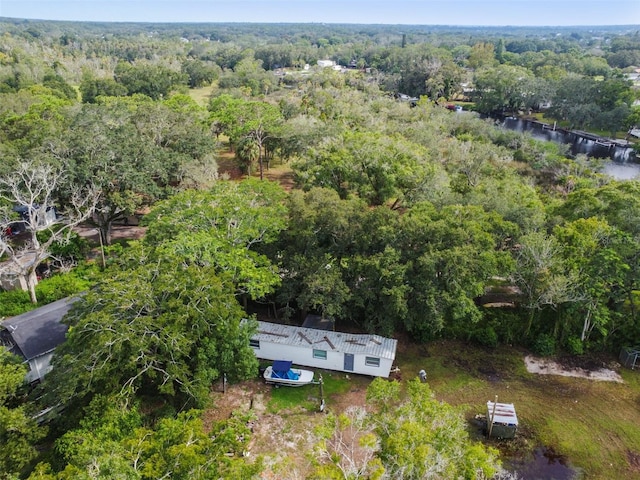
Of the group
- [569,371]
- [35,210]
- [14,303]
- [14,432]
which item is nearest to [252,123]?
[35,210]

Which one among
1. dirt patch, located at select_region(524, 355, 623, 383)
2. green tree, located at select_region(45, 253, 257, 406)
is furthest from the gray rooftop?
dirt patch, located at select_region(524, 355, 623, 383)

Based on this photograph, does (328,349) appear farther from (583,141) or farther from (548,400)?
(583,141)

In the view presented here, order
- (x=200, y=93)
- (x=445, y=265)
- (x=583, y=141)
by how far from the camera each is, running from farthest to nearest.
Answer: (x=200, y=93) < (x=583, y=141) < (x=445, y=265)

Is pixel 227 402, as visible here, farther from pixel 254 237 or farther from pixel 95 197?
pixel 95 197

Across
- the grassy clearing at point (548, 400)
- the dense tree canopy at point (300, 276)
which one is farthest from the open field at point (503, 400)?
the dense tree canopy at point (300, 276)

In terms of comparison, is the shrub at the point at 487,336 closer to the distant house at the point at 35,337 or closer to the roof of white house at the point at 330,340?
the roof of white house at the point at 330,340

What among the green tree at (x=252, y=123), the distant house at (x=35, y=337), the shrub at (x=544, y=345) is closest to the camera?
Result: the distant house at (x=35, y=337)
